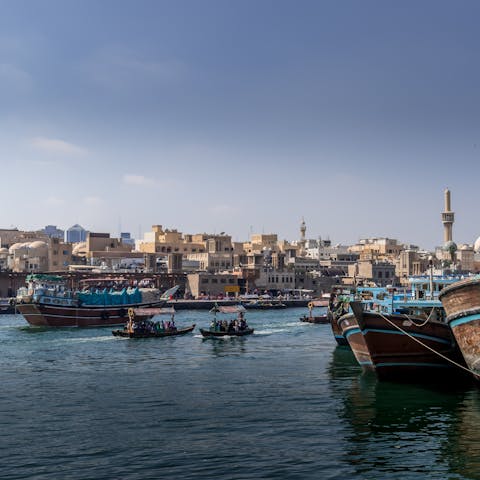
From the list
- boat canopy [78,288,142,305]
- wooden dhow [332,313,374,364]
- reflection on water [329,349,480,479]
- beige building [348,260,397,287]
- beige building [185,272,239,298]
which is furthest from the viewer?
beige building [348,260,397,287]

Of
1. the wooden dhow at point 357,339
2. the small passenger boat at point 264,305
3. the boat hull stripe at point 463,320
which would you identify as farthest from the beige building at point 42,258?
the boat hull stripe at point 463,320

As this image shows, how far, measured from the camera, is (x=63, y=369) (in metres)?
50.4

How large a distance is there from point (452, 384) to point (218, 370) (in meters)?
15.0

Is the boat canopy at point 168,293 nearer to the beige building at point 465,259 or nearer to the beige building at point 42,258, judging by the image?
the beige building at point 42,258

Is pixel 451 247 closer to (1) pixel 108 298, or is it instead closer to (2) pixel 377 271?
(1) pixel 108 298

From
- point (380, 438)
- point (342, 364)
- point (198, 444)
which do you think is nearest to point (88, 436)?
point (198, 444)

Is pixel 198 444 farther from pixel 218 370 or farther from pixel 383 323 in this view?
pixel 218 370

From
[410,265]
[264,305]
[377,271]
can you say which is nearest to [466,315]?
[264,305]

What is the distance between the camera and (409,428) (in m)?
31.5

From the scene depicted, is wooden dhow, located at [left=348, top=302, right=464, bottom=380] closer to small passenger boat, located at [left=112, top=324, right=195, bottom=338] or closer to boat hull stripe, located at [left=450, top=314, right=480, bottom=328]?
boat hull stripe, located at [left=450, top=314, right=480, bottom=328]

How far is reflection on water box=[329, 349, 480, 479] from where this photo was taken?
26.2m

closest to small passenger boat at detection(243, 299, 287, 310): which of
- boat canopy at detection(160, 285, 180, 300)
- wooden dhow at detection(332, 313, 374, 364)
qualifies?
boat canopy at detection(160, 285, 180, 300)

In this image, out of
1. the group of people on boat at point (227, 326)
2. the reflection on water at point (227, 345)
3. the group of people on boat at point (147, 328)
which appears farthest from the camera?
the group of people on boat at point (227, 326)

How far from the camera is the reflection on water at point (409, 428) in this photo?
2625 centimetres
